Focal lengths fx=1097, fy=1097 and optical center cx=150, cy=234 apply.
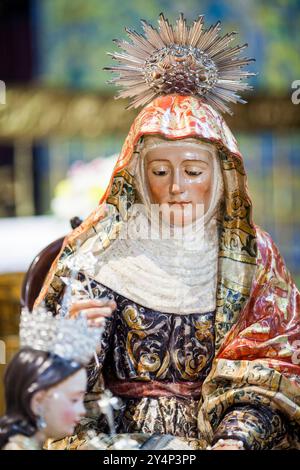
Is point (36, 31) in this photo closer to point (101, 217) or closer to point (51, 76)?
point (51, 76)

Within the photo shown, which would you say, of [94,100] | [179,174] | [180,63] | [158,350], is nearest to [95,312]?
[158,350]

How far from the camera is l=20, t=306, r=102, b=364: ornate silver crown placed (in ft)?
7.34

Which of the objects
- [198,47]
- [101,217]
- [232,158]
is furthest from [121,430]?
[198,47]

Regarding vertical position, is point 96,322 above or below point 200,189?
below

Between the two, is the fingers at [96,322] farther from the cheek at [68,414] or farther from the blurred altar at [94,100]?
the blurred altar at [94,100]

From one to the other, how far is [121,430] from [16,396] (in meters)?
0.73

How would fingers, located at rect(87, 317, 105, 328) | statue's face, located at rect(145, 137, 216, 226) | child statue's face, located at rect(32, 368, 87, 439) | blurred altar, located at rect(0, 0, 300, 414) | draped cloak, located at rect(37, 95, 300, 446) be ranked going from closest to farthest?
child statue's face, located at rect(32, 368, 87, 439), fingers, located at rect(87, 317, 105, 328), draped cloak, located at rect(37, 95, 300, 446), statue's face, located at rect(145, 137, 216, 226), blurred altar, located at rect(0, 0, 300, 414)

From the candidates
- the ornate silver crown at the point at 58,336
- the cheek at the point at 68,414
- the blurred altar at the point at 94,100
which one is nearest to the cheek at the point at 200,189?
the ornate silver crown at the point at 58,336

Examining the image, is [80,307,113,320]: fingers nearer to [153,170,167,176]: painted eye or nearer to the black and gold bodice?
the black and gold bodice

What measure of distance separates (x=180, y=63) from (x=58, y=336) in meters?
0.99

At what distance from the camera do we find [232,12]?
771cm

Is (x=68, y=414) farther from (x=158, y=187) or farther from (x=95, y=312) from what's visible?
(x=158, y=187)

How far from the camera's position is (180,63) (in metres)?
2.92

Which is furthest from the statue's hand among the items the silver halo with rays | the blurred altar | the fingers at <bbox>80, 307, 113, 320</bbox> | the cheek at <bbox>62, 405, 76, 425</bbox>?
the blurred altar
